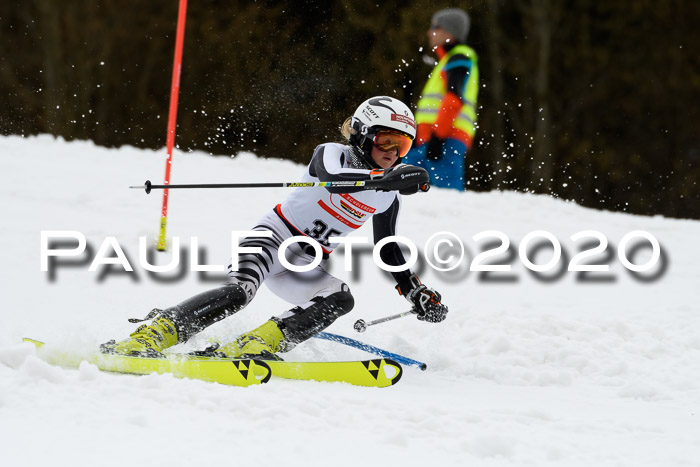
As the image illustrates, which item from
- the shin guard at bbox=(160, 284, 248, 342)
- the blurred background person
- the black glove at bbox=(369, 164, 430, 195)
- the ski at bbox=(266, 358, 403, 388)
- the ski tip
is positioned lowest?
the ski at bbox=(266, 358, 403, 388)

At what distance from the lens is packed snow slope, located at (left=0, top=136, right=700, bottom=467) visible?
8.58 feet

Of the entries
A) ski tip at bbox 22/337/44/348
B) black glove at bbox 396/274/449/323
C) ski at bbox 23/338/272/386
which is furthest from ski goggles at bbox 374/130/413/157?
A: ski tip at bbox 22/337/44/348

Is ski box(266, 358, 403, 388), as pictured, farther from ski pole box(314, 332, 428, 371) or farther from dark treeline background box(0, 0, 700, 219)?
dark treeline background box(0, 0, 700, 219)

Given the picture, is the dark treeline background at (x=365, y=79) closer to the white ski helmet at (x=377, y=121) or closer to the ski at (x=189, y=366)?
the white ski helmet at (x=377, y=121)

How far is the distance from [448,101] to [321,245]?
345cm

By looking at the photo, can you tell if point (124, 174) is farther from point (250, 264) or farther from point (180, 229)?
point (250, 264)

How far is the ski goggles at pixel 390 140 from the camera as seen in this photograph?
4.06m

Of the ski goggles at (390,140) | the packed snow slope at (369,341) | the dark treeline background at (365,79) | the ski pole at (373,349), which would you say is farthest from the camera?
the dark treeline background at (365,79)

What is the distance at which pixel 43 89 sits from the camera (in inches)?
758

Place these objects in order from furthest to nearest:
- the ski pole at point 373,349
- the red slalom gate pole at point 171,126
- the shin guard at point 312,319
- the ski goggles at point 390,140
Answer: the red slalom gate pole at point 171,126 < the ski pole at point 373,349 < the ski goggles at point 390,140 < the shin guard at point 312,319

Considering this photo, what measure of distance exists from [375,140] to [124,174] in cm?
456

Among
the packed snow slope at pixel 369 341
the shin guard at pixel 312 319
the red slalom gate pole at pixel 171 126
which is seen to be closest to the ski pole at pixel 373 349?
the packed snow slope at pixel 369 341

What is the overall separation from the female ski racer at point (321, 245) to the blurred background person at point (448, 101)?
3124mm

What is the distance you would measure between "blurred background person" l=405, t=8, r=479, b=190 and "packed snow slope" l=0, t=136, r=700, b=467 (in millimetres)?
701
